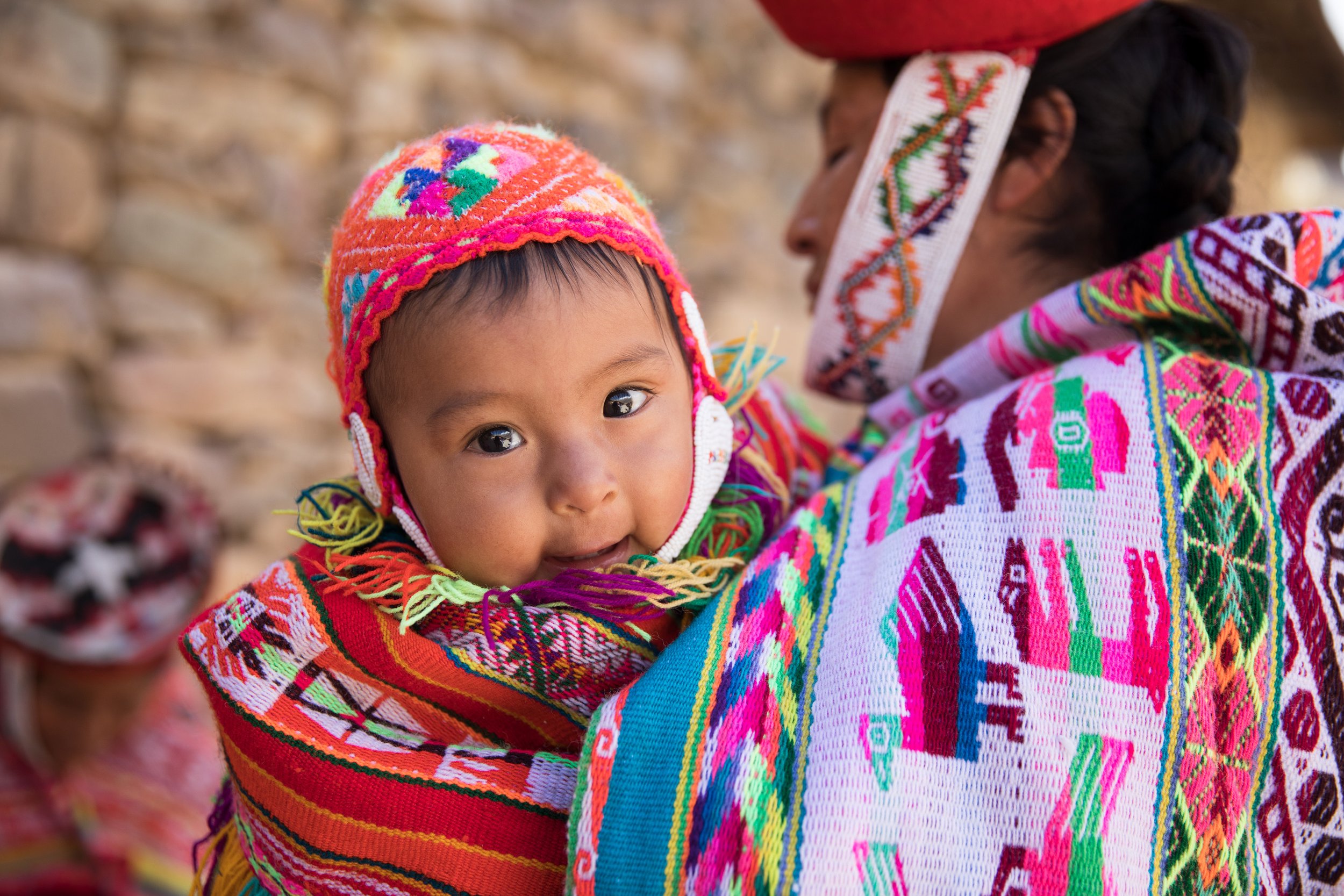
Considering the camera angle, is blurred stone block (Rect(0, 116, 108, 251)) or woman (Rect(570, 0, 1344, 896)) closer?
woman (Rect(570, 0, 1344, 896))

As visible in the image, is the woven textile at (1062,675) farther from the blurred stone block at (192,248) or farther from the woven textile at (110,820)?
the blurred stone block at (192,248)

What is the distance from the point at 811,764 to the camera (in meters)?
0.95

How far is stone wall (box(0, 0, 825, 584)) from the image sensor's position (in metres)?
2.53

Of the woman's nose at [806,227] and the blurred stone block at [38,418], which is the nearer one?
the woman's nose at [806,227]

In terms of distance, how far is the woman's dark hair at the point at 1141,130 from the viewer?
1511mm

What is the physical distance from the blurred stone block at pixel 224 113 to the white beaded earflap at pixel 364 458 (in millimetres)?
2016

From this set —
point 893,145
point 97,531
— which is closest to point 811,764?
point 893,145

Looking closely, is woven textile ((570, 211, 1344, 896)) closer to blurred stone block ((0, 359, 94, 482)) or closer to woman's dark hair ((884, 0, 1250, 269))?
woman's dark hair ((884, 0, 1250, 269))

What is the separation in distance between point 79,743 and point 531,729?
206 cm

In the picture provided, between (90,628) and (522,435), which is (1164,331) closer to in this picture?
(522,435)

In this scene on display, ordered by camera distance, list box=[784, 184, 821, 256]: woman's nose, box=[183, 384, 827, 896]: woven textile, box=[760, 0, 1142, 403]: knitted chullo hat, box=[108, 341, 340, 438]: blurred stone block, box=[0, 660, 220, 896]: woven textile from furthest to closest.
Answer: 1. box=[108, 341, 340, 438]: blurred stone block
2. box=[0, 660, 220, 896]: woven textile
3. box=[784, 184, 821, 256]: woman's nose
4. box=[760, 0, 1142, 403]: knitted chullo hat
5. box=[183, 384, 827, 896]: woven textile

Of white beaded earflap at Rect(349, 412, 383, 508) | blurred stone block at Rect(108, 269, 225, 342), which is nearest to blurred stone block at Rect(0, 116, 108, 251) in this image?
blurred stone block at Rect(108, 269, 225, 342)

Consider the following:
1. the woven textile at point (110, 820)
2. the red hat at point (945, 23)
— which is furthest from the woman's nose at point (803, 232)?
the woven textile at point (110, 820)

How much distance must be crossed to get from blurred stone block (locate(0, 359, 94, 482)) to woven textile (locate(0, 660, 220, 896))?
73 cm
